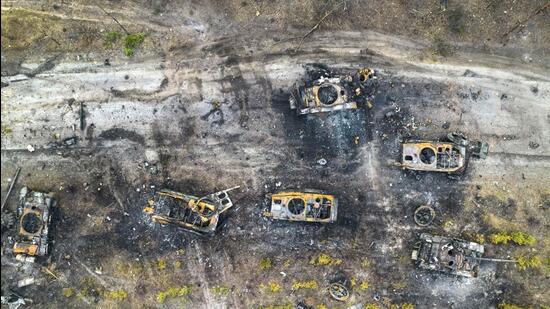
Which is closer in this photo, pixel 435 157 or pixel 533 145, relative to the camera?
pixel 435 157

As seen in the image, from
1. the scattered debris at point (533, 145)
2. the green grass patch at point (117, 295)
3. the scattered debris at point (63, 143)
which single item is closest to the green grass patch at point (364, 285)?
the scattered debris at point (533, 145)

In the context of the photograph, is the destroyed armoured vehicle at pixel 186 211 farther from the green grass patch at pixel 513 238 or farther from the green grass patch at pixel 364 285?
the green grass patch at pixel 513 238

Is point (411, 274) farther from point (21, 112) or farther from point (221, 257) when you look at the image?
point (21, 112)

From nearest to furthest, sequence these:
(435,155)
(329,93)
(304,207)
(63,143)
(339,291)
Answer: (304,207)
(435,155)
(339,291)
(63,143)
(329,93)

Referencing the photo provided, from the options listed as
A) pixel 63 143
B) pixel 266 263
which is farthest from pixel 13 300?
pixel 266 263

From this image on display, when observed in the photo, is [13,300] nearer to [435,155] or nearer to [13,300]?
[13,300]

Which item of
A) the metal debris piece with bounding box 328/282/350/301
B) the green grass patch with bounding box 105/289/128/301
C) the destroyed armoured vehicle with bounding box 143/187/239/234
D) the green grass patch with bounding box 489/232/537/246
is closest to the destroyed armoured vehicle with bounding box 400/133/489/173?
the green grass patch with bounding box 489/232/537/246
